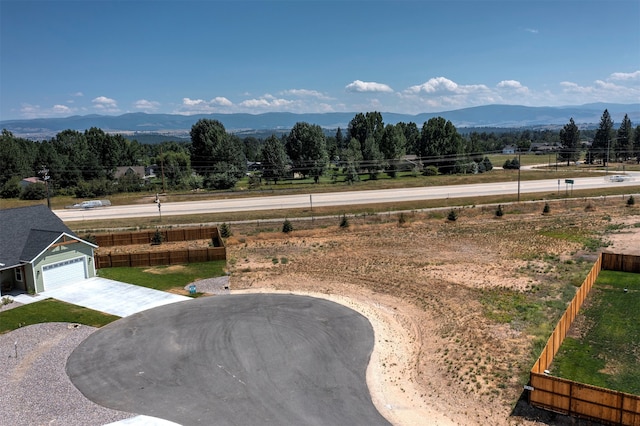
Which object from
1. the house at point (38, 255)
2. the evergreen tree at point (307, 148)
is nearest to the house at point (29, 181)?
the evergreen tree at point (307, 148)

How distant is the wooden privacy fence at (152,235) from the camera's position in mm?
46594

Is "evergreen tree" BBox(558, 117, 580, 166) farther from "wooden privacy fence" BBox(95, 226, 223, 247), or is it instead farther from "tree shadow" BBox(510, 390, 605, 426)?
"tree shadow" BBox(510, 390, 605, 426)

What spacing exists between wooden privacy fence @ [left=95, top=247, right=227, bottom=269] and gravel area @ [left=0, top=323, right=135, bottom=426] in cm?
1229

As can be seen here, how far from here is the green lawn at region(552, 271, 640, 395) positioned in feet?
65.6

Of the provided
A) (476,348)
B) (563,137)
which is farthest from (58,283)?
(563,137)

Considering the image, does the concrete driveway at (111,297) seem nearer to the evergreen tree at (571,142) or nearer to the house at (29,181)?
the house at (29,181)

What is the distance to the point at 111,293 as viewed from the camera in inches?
1280

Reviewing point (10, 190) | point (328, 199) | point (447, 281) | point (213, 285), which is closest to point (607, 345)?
point (447, 281)

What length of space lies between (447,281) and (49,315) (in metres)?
25.7

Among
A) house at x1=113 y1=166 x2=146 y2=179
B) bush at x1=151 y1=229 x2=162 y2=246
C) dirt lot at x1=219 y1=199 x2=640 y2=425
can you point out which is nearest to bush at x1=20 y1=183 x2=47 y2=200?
house at x1=113 y1=166 x2=146 y2=179

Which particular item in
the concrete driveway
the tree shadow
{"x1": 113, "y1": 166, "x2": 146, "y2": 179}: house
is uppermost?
{"x1": 113, "y1": 166, "x2": 146, "y2": 179}: house

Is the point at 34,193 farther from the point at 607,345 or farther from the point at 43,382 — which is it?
the point at 607,345

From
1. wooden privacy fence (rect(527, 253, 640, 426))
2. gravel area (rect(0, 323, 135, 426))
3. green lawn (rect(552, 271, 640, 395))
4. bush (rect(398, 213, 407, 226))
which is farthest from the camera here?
bush (rect(398, 213, 407, 226))

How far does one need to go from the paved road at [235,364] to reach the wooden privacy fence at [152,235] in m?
18.3
